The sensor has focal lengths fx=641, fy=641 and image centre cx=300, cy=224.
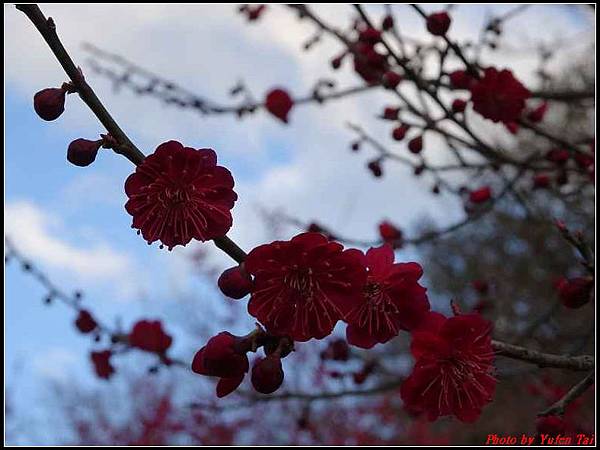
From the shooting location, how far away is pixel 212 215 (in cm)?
114

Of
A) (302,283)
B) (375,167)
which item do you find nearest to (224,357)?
(302,283)

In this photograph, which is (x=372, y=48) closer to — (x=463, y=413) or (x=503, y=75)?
(x=503, y=75)

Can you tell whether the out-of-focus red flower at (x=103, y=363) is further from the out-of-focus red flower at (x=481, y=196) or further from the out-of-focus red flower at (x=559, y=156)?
the out-of-focus red flower at (x=559, y=156)

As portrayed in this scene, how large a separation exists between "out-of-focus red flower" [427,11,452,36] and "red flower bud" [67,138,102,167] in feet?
4.42

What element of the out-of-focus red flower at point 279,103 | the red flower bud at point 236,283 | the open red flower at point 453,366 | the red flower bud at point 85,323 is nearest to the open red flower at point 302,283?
the red flower bud at point 236,283

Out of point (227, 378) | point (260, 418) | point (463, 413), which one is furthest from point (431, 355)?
point (260, 418)

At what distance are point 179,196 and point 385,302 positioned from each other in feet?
1.41

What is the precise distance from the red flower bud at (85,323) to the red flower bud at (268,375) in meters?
1.44

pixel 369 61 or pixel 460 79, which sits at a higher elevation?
pixel 369 61

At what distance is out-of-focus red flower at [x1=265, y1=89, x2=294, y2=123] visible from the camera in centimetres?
321

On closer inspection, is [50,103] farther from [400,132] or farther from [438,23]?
[400,132]

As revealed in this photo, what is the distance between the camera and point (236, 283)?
1.09 m

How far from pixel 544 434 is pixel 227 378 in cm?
65

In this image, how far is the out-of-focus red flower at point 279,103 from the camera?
3215 millimetres
